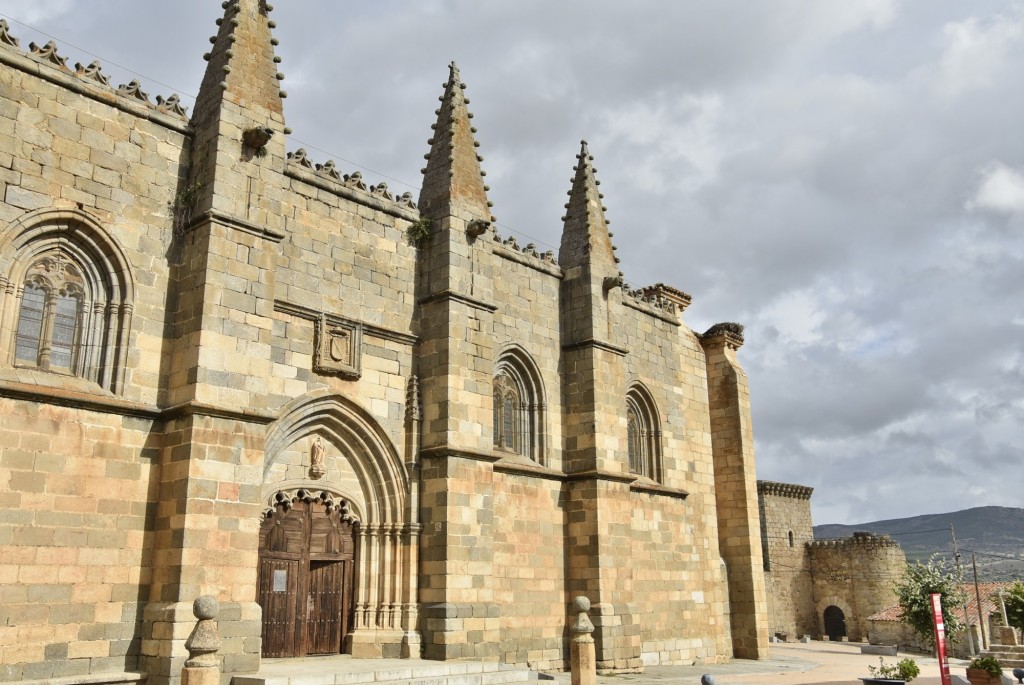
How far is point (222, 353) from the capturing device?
11031 mm

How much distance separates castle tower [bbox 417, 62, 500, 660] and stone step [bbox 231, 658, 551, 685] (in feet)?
2.45

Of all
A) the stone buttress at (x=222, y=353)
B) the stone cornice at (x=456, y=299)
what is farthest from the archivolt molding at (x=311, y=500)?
the stone cornice at (x=456, y=299)

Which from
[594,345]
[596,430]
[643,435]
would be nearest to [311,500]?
[596,430]

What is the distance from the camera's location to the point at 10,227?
10195mm

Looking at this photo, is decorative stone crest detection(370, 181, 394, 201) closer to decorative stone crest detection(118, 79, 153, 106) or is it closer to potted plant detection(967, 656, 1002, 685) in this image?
decorative stone crest detection(118, 79, 153, 106)

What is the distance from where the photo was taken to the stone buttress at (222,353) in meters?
10.3

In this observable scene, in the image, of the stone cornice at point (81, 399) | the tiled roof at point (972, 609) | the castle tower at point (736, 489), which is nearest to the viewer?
the stone cornice at point (81, 399)

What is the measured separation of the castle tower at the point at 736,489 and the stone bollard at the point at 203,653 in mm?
14267

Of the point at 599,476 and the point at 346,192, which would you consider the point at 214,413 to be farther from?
the point at 599,476

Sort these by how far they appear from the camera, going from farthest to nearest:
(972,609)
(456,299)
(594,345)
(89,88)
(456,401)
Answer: (972,609), (594,345), (456,299), (456,401), (89,88)

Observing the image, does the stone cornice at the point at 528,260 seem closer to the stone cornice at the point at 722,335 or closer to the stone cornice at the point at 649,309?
the stone cornice at the point at 649,309

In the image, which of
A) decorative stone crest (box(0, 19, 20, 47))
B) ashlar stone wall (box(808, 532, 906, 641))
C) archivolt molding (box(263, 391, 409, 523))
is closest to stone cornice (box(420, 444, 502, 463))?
archivolt molding (box(263, 391, 409, 523))

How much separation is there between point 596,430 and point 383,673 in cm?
685

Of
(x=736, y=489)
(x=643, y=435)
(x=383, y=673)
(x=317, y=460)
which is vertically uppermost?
(x=643, y=435)
